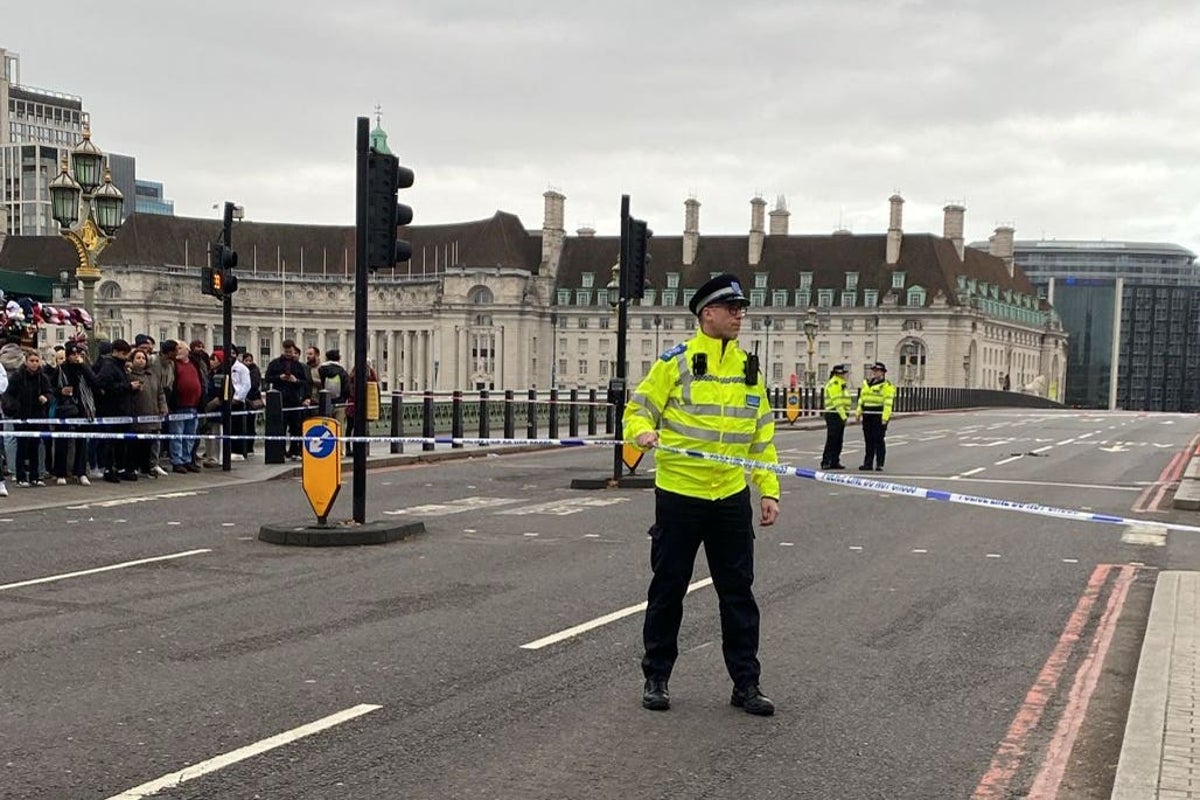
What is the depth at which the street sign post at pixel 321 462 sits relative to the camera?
11.7m

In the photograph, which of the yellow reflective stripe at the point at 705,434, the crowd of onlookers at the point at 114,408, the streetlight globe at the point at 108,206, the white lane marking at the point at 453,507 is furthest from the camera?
the streetlight globe at the point at 108,206

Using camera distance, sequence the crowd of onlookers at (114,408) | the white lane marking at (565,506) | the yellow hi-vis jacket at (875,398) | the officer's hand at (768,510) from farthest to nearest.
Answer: the yellow hi-vis jacket at (875,398) < the crowd of onlookers at (114,408) < the white lane marking at (565,506) < the officer's hand at (768,510)

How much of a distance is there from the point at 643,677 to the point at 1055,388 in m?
172

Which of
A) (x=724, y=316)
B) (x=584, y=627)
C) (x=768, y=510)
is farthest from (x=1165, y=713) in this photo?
(x=584, y=627)

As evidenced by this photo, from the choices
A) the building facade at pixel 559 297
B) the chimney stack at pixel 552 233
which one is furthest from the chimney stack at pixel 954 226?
the chimney stack at pixel 552 233

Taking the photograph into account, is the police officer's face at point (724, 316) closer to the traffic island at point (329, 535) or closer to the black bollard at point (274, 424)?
the traffic island at point (329, 535)

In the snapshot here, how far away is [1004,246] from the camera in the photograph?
157 meters

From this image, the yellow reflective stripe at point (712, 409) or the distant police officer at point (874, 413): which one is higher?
the yellow reflective stripe at point (712, 409)

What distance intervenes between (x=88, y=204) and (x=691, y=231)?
411ft

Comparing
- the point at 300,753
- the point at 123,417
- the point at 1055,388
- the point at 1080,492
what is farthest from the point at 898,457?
the point at 1055,388

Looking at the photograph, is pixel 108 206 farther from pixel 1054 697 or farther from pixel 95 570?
pixel 1054 697

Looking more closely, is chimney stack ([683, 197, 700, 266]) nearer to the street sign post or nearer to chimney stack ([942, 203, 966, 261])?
chimney stack ([942, 203, 966, 261])

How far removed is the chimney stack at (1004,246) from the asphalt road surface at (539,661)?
15155cm

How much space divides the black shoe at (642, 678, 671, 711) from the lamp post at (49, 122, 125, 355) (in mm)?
18802
